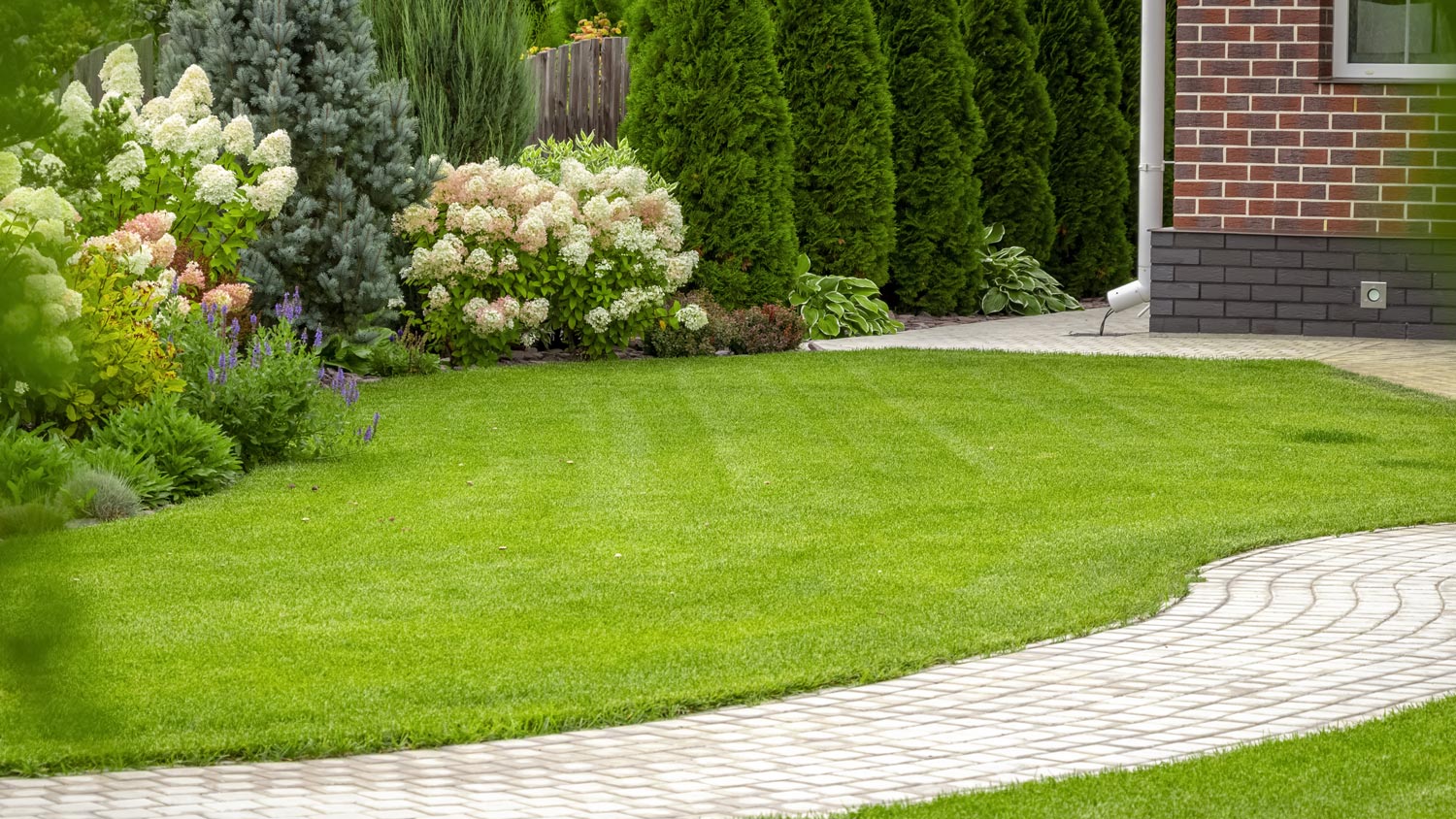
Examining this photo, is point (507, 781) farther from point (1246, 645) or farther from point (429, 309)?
point (429, 309)

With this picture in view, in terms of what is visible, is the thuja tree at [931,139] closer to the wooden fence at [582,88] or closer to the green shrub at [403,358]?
the wooden fence at [582,88]

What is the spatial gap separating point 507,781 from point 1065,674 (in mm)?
1680

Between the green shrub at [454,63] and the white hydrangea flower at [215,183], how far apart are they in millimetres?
2896

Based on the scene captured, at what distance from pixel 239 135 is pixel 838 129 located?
6.05 metres

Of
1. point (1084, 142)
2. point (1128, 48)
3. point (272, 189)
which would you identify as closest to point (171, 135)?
point (272, 189)

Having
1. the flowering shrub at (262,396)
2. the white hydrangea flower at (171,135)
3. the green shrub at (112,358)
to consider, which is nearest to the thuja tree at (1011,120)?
the white hydrangea flower at (171,135)

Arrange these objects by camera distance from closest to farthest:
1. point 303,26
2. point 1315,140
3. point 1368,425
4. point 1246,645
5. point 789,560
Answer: point 1246,645 < point 789,560 < point 1368,425 < point 303,26 < point 1315,140

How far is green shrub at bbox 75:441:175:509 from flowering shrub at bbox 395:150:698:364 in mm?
4392

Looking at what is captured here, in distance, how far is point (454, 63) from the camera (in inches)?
490

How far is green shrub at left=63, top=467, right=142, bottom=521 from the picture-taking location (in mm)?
6621

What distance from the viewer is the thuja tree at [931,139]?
15.3 metres

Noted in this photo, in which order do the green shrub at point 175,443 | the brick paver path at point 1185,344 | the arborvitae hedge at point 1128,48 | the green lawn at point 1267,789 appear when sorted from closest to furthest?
the green lawn at point 1267,789 → the green shrub at point 175,443 → the brick paver path at point 1185,344 → the arborvitae hedge at point 1128,48

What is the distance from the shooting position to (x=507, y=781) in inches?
150

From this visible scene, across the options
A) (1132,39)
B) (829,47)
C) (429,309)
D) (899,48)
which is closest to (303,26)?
(429,309)
